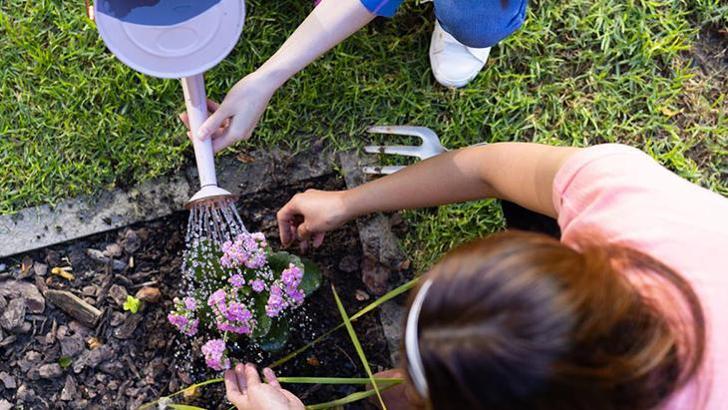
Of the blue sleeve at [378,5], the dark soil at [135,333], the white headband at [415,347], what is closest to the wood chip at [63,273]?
the dark soil at [135,333]

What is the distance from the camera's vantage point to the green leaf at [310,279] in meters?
1.75

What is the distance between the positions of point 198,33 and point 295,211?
524 mm

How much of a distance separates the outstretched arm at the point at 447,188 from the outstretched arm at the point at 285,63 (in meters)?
0.28

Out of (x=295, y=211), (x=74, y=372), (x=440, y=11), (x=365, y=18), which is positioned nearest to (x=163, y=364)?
(x=74, y=372)

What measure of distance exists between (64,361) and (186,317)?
0.45 metres

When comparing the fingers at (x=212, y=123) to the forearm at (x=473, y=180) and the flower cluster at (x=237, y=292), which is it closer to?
the flower cluster at (x=237, y=292)

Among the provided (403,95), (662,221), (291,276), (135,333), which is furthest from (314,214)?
(662,221)

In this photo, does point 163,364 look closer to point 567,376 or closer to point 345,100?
point 345,100

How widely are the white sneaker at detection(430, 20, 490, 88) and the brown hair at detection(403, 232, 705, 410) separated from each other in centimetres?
102

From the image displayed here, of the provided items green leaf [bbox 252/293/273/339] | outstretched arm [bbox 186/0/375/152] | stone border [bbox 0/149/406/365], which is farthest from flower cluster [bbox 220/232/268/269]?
stone border [bbox 0/149/406/365]

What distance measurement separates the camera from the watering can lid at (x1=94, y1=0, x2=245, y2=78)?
139 cm

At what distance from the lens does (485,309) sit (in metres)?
0.89

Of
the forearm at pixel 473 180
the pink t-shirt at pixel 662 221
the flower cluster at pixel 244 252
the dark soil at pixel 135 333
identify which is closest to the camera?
the pink t-shirt at pixel 662 221

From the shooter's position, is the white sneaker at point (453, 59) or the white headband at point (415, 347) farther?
the white sneaker at point (453, 59)
